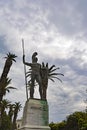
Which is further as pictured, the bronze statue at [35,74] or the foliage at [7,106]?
the foliage at [7,106]

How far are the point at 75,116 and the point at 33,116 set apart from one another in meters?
21.2

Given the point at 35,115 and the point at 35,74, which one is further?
the point at 35,74

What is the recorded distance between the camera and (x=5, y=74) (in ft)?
128

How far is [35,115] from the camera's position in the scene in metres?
17.6

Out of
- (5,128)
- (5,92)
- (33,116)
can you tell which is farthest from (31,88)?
(5,128)

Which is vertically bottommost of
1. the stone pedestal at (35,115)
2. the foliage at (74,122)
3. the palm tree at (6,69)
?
the stone pedestal at (35,115)

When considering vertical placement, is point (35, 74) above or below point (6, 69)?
below

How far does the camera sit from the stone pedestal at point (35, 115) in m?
17.3

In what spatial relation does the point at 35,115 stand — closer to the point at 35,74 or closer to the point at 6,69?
the point at 35,74

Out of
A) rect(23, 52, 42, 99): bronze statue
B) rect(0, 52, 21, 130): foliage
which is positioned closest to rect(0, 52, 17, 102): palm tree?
rect(0, 52, 21, 130): foliage

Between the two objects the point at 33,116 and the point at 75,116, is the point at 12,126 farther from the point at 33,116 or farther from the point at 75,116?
the point at 33,116

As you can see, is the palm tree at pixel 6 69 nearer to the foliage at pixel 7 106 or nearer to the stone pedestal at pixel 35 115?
the foliage at pixel 7 106

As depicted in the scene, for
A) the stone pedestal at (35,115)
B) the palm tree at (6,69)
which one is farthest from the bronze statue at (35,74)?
the palm tree at (6,69)

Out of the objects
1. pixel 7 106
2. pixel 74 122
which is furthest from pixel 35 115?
pixel 7 106
